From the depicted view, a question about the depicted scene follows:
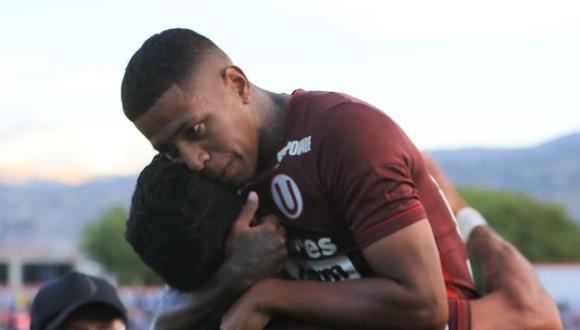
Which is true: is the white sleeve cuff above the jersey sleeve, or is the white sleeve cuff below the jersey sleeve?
below

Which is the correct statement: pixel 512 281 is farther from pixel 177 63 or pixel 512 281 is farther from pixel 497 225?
pixel 497 225

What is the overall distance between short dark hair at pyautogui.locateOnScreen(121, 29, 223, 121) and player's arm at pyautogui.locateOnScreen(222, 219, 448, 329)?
82cm

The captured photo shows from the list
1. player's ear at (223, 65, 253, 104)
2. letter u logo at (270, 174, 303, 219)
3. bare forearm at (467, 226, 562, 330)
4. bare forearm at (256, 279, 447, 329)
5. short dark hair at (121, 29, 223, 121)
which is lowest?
bare forearm at (467, 226, 562, 330)

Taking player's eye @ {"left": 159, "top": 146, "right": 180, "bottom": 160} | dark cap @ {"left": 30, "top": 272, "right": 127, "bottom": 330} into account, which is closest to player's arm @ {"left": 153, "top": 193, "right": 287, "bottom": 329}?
player's eye @ {"left": 159, "top": 146, "right": 180, "bottom": 160}

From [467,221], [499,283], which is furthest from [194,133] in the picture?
[467,221]

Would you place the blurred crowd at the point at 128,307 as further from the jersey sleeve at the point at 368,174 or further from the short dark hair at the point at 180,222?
the jersey sleeve at the point at 368,174

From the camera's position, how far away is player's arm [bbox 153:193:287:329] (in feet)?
13.9

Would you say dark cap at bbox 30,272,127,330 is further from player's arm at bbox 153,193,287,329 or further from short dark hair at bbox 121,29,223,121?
short dark hair at bbox 121,29,223,121

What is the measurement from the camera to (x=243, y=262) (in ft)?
13.9

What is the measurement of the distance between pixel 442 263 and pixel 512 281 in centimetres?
43

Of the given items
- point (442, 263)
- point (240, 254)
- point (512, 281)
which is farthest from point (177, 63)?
point (512, 281)

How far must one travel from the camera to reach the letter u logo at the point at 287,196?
4.17 meters

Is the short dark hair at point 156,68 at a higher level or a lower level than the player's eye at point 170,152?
higher

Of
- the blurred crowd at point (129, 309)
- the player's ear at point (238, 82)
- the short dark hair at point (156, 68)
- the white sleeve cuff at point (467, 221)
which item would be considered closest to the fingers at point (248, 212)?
the player's ear at point (238, 82)
